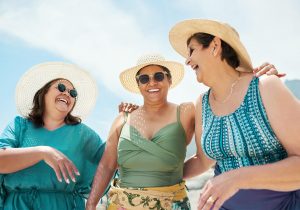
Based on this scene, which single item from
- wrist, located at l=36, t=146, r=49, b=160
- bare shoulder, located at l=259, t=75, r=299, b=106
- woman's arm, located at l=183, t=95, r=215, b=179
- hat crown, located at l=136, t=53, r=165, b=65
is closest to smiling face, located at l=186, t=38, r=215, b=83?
bare shoulder, located at l=259, t=75, r=299, b=106

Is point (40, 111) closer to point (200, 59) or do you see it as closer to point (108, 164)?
point (108, 164)

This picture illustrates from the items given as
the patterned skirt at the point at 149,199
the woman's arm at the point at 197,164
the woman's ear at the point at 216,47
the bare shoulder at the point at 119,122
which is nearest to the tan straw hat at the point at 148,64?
the bare shoulder at the point at 119,122

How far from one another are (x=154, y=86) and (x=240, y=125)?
1.47 meters

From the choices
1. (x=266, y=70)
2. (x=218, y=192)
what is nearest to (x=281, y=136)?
(x=266, y=70)

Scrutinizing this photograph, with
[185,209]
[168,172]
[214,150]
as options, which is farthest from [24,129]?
[214,150]

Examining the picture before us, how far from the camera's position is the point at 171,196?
347cm

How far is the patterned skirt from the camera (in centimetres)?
339

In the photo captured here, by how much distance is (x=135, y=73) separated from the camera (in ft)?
13.9

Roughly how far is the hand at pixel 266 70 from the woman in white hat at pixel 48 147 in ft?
5.98

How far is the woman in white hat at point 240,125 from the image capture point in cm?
209

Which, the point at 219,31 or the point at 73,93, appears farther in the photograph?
the point at 73,93

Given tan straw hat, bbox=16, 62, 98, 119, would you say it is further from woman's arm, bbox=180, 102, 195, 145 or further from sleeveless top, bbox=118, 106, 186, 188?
woman's arm, bbox=180, 102, 195, 145

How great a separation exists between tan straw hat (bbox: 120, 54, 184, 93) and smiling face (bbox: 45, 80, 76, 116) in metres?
0.65

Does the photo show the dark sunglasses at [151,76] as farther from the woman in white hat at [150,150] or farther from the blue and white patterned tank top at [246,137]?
the blue and white patterned tank top at [246,137]
